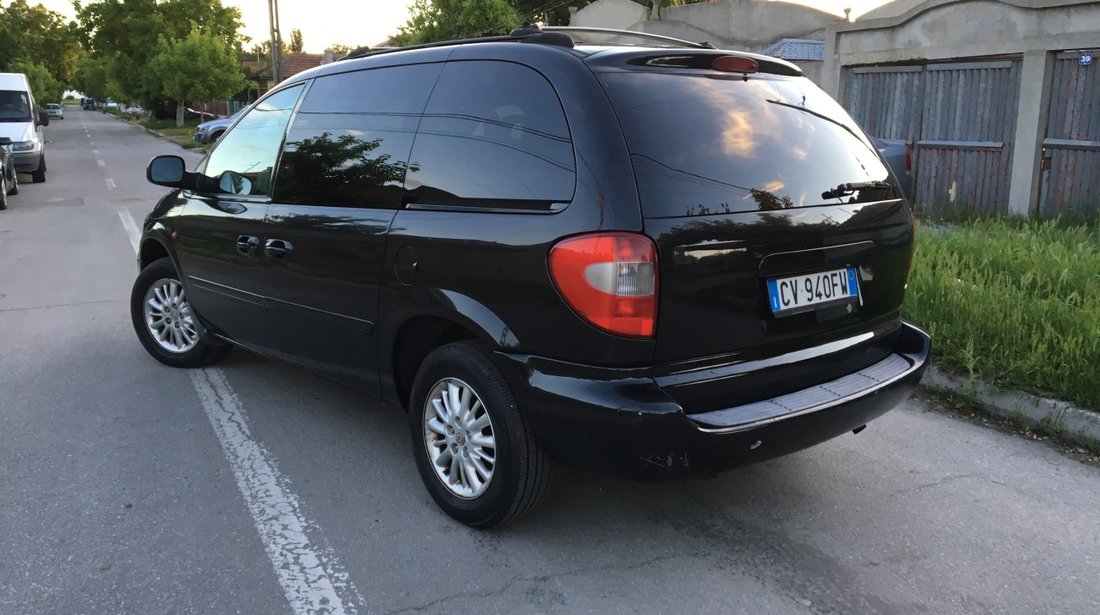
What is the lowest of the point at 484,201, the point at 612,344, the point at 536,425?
Answer: the point at 536,425

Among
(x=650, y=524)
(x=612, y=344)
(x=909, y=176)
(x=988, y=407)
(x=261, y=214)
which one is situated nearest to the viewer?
(x=612, y=344)

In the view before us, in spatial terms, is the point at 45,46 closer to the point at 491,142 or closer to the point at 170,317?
the point at 170,317

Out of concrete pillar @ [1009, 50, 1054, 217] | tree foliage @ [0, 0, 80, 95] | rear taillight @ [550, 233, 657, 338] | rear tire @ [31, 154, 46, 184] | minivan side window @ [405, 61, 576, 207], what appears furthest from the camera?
tree foliage @ [0, 0, 80, 95]

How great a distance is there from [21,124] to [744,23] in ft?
61.3

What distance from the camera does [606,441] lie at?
9.41 feet

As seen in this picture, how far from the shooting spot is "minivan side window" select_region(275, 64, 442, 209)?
12.1 ft

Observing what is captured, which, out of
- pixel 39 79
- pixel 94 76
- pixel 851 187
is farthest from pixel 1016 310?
pixel 94 76

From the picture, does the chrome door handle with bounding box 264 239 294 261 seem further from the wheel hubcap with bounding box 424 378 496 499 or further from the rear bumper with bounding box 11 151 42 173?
the rear bumper with bounding box 11 151 42 173

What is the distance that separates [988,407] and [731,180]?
2.58m

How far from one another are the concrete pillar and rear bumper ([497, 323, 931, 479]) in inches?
350

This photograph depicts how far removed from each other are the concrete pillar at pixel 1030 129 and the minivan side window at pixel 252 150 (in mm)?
9071

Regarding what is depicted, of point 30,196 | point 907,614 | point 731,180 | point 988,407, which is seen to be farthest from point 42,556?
point 30,196

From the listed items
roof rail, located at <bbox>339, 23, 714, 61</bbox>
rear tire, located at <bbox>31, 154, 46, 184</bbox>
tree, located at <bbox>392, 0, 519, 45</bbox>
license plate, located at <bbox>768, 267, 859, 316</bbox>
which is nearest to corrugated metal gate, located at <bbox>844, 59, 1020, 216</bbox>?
roof rail, located at <bbox>339, 23, 714, 61</bbox>

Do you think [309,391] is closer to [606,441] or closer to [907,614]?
[606,441]
